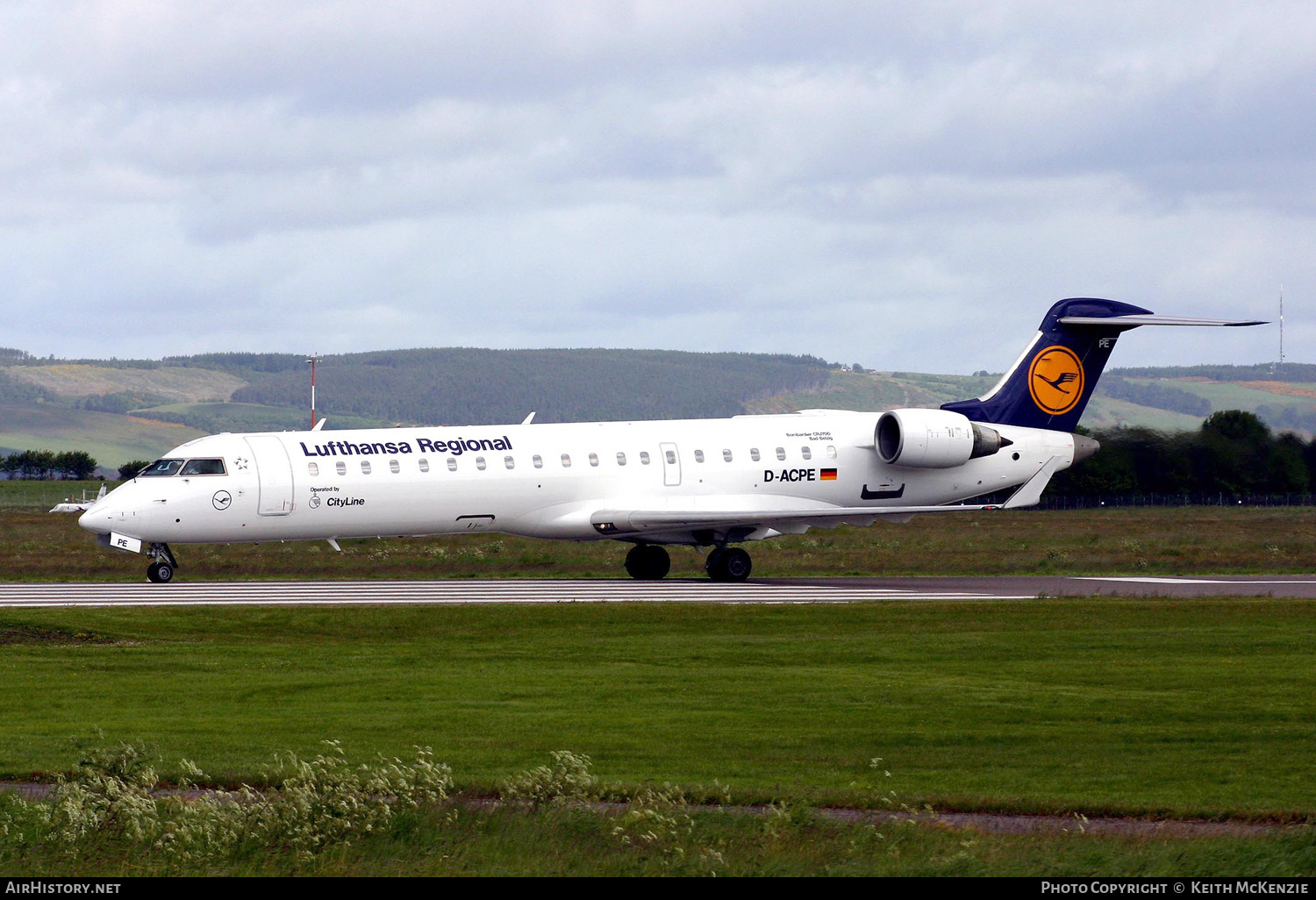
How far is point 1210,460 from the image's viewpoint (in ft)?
188

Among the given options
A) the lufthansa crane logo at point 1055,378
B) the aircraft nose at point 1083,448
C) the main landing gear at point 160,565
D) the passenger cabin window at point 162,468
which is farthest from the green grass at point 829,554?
the passenger cabin window at point 162,468

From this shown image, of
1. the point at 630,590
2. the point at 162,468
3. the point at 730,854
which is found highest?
the point at 162,468

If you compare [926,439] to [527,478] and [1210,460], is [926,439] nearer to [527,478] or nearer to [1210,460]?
[527,478]

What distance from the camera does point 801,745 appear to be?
14.8 meters

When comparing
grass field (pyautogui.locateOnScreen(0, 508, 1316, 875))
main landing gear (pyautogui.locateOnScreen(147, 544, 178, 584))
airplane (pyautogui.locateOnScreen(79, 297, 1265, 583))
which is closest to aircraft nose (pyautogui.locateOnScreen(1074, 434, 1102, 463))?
airplane (pyautogui.locateOnScreen(79, 297, 1265, 583))

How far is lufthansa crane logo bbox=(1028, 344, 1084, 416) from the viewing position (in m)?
40.3

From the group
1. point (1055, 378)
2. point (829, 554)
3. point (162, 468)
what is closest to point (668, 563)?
point (829, 554)

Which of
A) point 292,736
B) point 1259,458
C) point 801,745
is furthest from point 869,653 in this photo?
point 1259,458

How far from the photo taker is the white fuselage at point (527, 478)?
1277 inches

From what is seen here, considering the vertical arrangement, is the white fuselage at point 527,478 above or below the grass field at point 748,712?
above

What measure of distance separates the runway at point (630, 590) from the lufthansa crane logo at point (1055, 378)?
18.5ft

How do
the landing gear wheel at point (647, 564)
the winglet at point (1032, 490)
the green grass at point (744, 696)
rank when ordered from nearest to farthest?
1. the green grass at point (744, 696)
2. the winglet at point (1032, 490)
3. the landing gear wheel at point (647, 564)

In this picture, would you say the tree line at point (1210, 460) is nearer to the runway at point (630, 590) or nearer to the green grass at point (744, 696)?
the runway at point (630, 590)

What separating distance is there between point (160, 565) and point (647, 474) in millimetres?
10679
